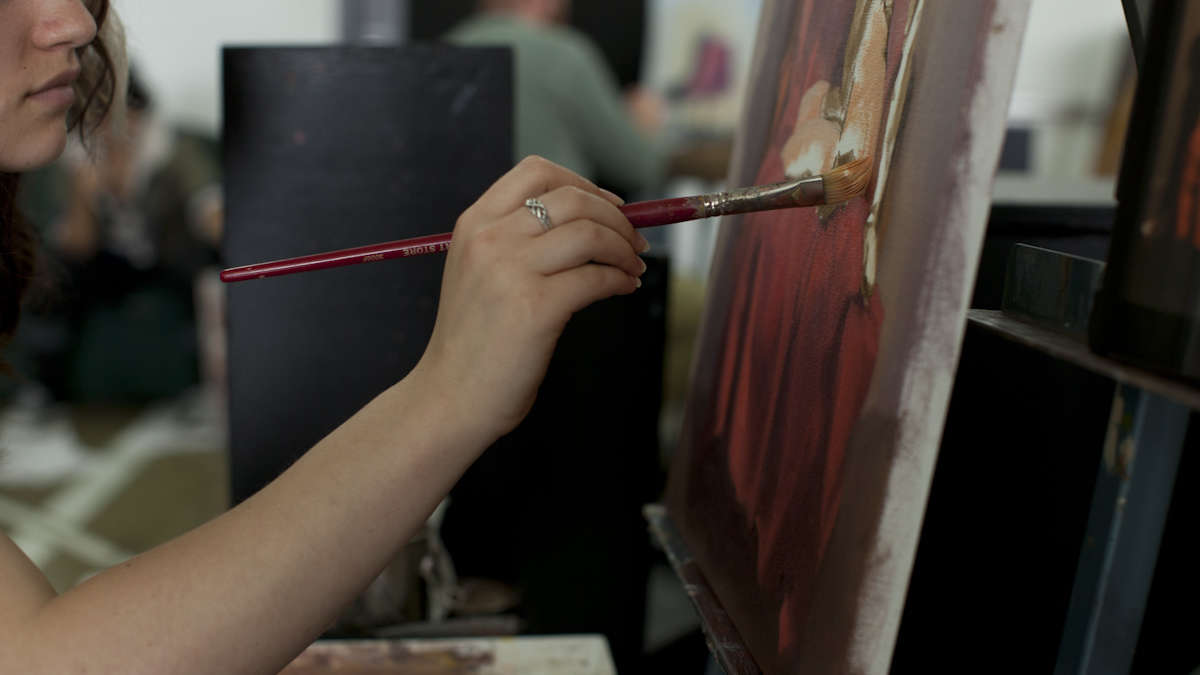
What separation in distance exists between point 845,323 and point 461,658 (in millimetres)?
479

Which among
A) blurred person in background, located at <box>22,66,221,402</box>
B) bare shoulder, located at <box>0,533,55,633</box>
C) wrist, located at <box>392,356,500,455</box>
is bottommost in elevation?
blurred person in background, located at <box>22,66,221,402</box>

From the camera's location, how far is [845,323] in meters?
0.55

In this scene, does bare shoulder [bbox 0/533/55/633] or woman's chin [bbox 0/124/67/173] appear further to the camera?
woman's chin [bbox 0/124/67/173]

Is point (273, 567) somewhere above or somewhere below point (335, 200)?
below

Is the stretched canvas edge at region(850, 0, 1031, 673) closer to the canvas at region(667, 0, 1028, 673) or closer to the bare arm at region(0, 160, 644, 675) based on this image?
the canvas at region(667, 0, 1028, 673)

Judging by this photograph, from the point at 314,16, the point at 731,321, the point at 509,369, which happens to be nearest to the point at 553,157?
the point at 731,321

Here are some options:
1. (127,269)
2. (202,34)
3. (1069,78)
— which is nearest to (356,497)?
(127,269)

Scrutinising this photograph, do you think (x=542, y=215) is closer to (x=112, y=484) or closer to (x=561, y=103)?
(x=561, y=103)

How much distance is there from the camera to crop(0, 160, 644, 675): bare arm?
47cm

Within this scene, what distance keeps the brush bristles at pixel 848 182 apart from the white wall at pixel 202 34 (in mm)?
3390

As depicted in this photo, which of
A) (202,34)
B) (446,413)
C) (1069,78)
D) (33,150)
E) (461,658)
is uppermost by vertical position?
(1069,78)

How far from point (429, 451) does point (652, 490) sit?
2.32 ft

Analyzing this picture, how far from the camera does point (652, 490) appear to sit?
119 cm

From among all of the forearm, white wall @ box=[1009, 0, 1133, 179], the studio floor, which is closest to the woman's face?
the forearm
